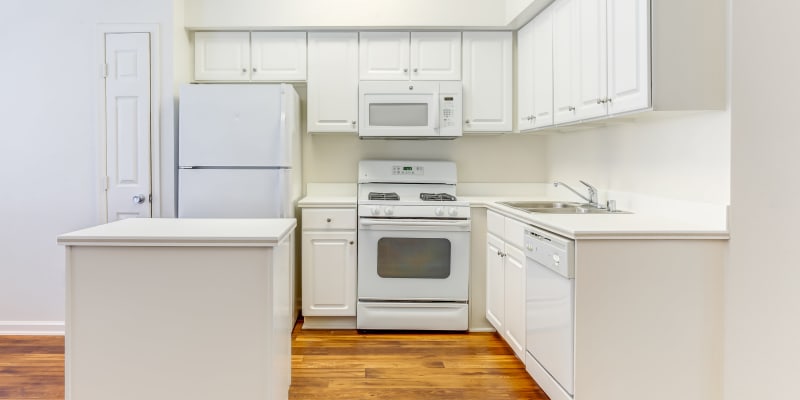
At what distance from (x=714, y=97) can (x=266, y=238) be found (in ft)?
5.89

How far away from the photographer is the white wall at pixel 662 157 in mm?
1981

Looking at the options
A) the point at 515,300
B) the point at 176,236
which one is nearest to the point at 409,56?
the point at 515,300

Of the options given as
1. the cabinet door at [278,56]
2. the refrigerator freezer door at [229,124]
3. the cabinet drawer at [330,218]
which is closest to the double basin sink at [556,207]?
the cabinet drawer at [330,218]

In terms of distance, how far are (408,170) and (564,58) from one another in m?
1.45

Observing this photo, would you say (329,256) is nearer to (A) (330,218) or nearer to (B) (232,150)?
(A) (330,218)

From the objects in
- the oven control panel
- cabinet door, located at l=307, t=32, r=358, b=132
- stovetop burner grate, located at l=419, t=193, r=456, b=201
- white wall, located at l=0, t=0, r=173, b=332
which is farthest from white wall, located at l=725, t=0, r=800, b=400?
white wall, located at l=0, t=0, r=173, b=332

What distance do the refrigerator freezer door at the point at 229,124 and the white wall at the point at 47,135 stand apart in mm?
200

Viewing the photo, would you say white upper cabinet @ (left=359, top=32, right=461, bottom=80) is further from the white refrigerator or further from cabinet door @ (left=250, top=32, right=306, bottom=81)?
the white refrigerator

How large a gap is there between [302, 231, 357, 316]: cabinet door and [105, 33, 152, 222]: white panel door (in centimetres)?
113

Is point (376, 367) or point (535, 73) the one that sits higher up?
point (535, 73)

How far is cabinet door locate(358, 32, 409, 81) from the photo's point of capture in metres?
3.54

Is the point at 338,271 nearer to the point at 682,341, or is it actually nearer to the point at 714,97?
the point at 682,341

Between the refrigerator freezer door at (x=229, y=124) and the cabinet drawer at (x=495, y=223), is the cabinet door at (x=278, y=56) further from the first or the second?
the cabinet drawer at (x=495, y=223)

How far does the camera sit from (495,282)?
3.12m
